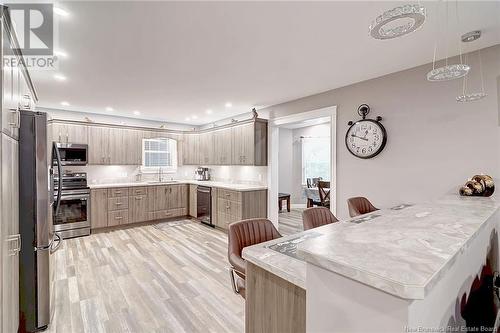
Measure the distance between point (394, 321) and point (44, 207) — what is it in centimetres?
256

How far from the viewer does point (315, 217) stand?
88.3 inches

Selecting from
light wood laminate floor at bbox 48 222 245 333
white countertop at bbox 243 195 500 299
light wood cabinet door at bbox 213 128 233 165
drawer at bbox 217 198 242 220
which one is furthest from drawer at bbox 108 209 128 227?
white countertop at bbox 243 195 500 299

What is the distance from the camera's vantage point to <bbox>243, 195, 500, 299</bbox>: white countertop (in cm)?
60

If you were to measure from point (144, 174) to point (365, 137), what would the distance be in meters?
5.22

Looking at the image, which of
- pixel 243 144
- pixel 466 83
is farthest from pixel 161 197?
pixel 466 83

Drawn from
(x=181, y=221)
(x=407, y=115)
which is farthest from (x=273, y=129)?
(x=181, y=221)

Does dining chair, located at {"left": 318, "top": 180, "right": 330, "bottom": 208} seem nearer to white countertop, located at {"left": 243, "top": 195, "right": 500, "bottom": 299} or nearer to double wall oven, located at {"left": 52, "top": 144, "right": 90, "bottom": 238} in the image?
white countertop, located at {"left": 243, "top": 195, "right": 500, "bottom": 299}

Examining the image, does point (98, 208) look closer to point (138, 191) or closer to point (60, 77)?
point (138, 191)

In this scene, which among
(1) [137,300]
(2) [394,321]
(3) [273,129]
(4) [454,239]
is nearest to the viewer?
(2) [394,321]

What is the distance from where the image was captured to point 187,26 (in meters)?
2.01

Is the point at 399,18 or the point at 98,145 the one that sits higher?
the point at 399,18

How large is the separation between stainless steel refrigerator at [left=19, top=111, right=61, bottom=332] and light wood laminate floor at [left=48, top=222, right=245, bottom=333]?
0.25m

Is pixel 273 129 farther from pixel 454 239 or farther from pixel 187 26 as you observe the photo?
pixel 454 239

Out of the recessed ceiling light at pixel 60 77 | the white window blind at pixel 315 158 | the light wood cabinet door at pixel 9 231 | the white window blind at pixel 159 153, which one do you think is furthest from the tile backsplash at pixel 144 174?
the light wood cabinet door at pixel 9 231
